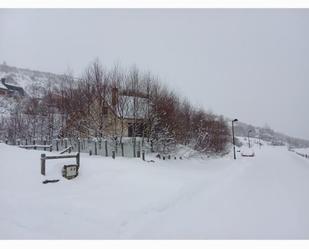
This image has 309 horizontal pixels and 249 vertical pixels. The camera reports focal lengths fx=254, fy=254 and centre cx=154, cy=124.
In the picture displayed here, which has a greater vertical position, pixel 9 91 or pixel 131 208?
pixel 9 91

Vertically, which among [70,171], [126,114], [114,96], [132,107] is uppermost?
[114,96]

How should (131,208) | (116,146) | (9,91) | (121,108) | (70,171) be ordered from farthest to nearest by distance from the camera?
(9,91) < (121,108) < (116,146) < (70,171) < (131,208)

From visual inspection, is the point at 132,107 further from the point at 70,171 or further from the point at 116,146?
the point at 70,171

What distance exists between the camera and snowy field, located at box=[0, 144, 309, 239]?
15.8 feet

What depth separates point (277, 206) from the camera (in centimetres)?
692

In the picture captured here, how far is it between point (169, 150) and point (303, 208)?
14.0m

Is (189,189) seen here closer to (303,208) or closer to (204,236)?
(303,208)

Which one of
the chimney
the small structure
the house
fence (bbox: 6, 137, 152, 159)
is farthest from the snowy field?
the chimney

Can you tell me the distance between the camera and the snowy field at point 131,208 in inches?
189

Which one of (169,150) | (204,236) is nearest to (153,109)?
(169,150)

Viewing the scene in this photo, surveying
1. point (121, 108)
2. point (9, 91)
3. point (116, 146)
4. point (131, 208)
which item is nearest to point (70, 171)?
point (131, 208)

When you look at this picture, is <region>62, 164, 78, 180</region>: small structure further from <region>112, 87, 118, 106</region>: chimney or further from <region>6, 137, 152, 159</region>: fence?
<region>112, 87, 118, 106</region>: chimney

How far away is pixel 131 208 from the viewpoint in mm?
6348

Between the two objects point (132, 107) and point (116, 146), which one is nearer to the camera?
point (116, 146)
